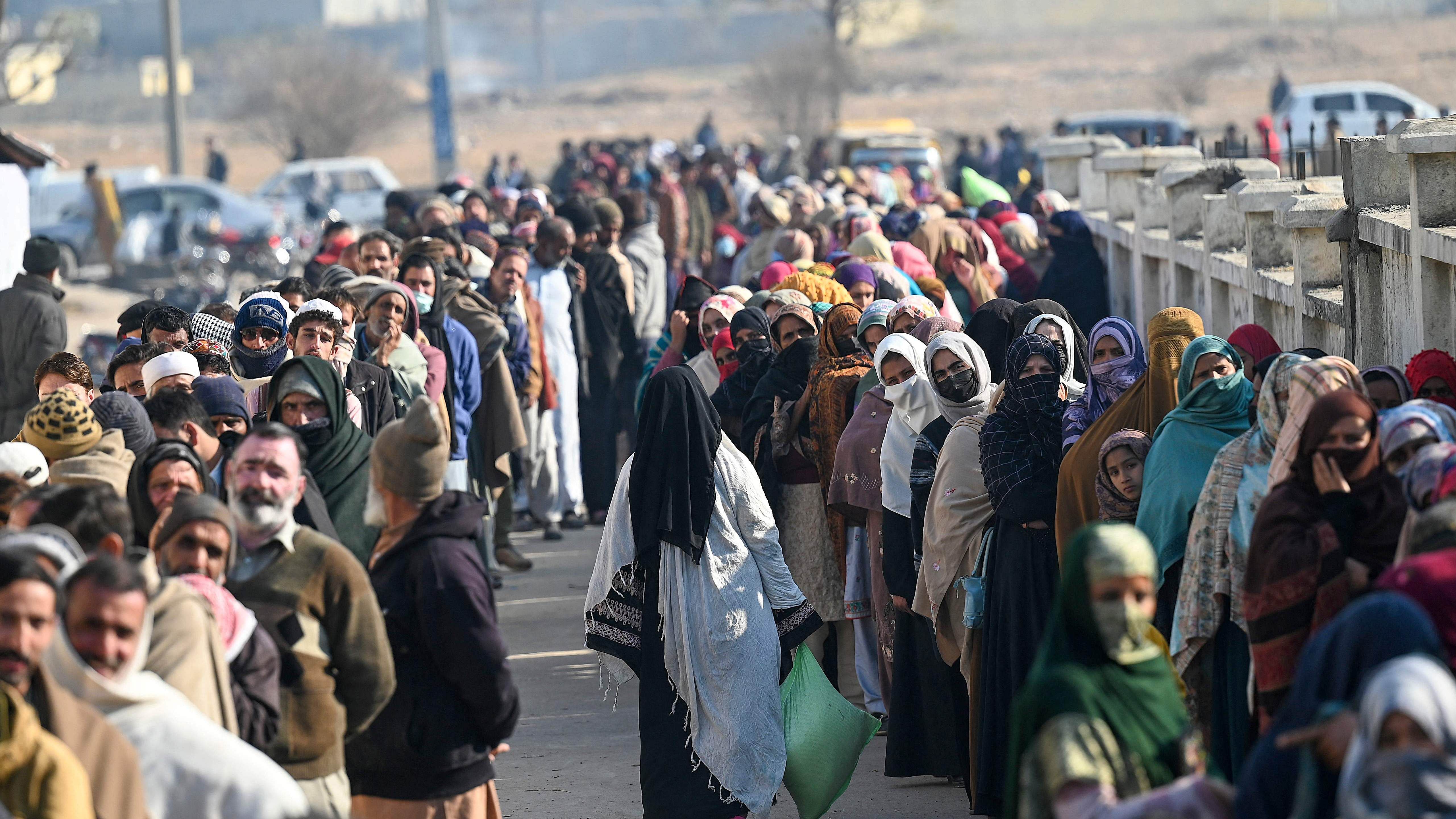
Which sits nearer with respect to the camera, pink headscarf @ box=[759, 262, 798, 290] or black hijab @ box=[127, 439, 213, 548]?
black hijab @ box=[127, 439, 213, 548]

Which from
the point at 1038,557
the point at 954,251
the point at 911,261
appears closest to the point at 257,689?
the point at 1038,557

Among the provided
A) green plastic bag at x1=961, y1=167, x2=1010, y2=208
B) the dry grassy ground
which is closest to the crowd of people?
green plastic bag at x1=961, y1=167, x2=1010, y2=208

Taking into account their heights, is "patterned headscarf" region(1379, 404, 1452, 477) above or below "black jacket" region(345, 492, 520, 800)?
above

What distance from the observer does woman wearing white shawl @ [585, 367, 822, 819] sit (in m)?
5.21

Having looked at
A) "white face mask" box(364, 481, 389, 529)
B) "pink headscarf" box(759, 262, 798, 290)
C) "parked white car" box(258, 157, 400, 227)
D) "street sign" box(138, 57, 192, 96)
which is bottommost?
"white face mask" box(364, 481, 389, 529)

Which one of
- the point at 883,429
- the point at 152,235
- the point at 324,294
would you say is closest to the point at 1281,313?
the point at 883,429

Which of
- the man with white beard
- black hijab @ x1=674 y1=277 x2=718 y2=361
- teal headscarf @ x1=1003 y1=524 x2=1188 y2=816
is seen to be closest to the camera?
teal headscarf @ x1=1003 y1=524 x2=1188 y2=816

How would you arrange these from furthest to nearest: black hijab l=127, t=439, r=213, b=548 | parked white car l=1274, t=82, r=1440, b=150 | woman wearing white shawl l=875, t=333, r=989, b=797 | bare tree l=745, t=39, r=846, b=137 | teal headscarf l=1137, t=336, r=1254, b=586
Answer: bare tree l=745, t=39, r=846, b=137, parked white car l=1274, t=82, r=1440, b=150, woman wearing white shawl l=875, t=333, r=989, b=797, teal headscarf l=1137, t=336, r=1254, b=586, black hijab l=127, t=439, r=213, b=548

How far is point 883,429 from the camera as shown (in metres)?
6.07

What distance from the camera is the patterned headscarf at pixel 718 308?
7.76 meters

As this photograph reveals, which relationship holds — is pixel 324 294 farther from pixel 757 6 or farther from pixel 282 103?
pixel 757 6

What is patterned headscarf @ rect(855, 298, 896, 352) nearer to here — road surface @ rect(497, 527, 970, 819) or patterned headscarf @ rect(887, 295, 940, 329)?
patterned headscarf @ rect(887, 295, 940, 329)

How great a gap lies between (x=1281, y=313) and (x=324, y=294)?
13.2 ft

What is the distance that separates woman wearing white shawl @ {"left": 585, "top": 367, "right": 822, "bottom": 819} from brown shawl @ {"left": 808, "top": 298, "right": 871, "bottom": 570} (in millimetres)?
1036
